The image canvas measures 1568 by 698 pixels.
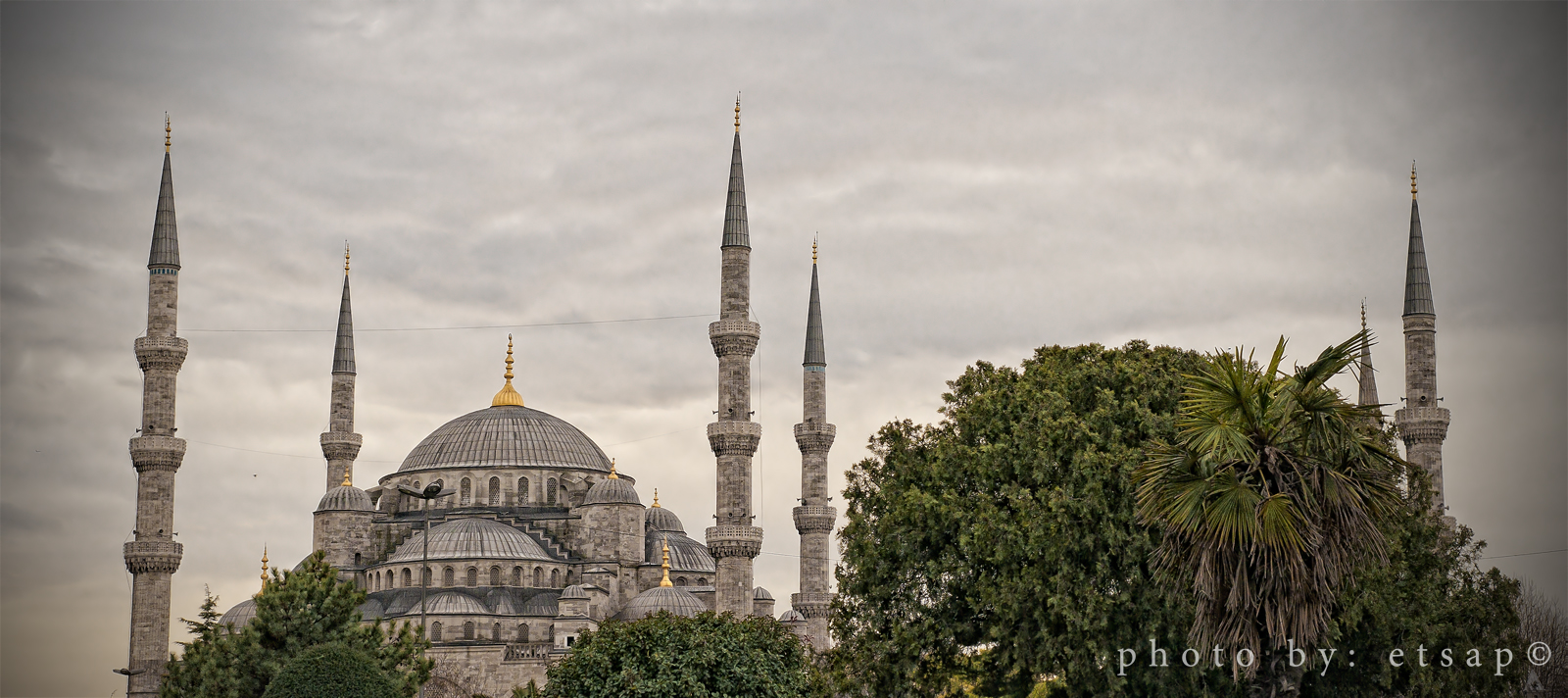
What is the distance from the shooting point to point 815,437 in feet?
197

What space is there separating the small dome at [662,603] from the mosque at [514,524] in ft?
0.32

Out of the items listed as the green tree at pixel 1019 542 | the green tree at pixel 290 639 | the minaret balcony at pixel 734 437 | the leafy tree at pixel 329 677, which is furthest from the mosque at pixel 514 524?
the green tree at pixel 1019 542

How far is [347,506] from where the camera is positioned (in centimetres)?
6297

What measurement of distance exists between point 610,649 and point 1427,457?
99.1 ft

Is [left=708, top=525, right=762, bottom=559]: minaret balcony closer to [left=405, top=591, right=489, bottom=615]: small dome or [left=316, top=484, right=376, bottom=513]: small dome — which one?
[left=405, top=591, right=489, bottom=615]: small dome

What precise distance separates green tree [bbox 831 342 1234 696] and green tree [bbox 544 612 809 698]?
1.60 meters

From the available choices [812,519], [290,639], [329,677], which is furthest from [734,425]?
[329,677]

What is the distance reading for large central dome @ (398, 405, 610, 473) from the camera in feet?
224

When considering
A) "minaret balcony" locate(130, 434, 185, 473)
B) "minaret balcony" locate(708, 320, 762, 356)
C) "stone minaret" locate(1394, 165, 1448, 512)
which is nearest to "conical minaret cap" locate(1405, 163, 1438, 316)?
"stone minaret" locate(1394, 165, 1448, 512)

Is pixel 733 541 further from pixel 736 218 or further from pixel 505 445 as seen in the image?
pixel 505 445

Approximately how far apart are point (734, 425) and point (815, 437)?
412 inches

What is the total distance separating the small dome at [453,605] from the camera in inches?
2238

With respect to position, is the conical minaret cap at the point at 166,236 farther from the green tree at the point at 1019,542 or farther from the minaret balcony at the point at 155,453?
the green tree at the point at 1019,542

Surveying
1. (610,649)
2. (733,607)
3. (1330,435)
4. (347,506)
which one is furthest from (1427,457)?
(347,506)
